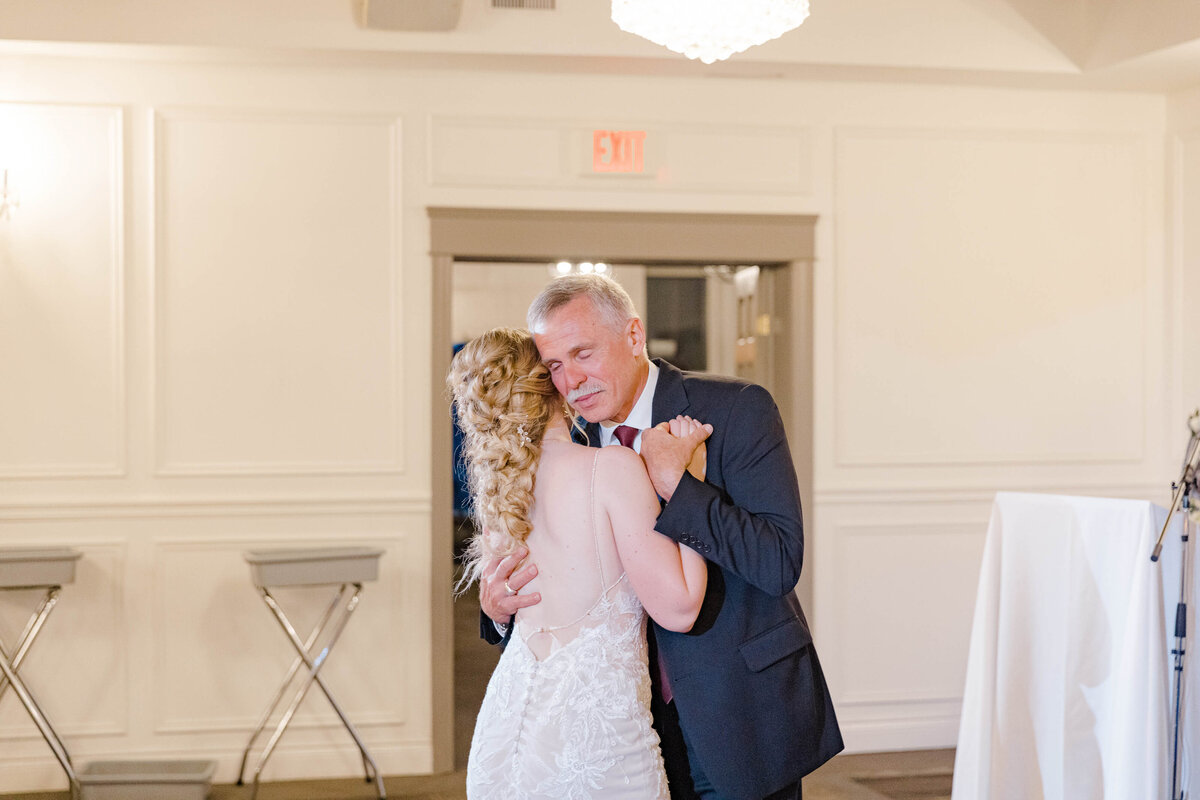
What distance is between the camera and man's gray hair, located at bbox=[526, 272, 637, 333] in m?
2.23

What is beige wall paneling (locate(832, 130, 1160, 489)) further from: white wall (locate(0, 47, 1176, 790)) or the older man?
the older man

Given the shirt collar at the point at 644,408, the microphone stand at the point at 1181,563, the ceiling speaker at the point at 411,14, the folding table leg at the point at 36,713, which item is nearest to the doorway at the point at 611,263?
the ceiling speaker at the point at 411,14

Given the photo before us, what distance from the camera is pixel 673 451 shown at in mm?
2133

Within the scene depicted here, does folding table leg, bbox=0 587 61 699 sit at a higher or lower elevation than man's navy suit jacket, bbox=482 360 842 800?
lower

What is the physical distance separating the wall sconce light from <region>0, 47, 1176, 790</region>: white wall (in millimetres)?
47

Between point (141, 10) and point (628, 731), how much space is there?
3.90 m

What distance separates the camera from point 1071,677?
3576 mm

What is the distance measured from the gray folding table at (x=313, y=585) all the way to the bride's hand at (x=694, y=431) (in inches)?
105

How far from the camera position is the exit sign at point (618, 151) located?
5.08 metres

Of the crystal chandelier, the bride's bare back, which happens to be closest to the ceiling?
the crystal chandelier

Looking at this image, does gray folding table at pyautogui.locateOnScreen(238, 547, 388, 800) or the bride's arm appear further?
gray folding table at pyautogui.locateOnScreen(238, 547, 388, 800)

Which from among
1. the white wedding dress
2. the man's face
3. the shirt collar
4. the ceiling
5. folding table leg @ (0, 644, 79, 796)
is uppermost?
the ceiling

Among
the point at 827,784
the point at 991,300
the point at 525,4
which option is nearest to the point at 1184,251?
the point at 991,300

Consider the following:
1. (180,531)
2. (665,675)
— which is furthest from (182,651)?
(665,675)
